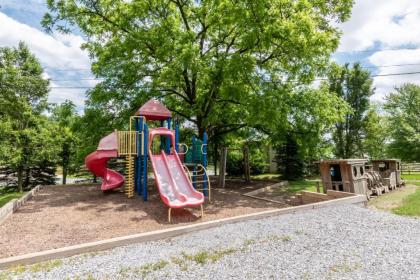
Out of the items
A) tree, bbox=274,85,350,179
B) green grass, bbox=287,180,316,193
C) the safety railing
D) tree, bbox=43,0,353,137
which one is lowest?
green grass, bbox=287,180,316,193

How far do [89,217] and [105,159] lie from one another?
329 cm

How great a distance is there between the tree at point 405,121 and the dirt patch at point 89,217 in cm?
2150

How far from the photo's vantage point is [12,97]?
10.0 m

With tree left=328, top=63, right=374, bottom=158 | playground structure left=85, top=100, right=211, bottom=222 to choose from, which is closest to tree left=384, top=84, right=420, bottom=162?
tree left=328, top=63, right=374, bottom=158

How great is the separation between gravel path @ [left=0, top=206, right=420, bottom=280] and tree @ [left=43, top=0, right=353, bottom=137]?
16.5 feet

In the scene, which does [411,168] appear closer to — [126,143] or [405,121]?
[405,121]

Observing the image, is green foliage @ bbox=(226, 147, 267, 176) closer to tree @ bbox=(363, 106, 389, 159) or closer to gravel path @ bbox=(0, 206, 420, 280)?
→ tree @ bbox=(363, 106, 389, 159)

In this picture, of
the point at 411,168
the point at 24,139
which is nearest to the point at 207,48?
the point at 24,139

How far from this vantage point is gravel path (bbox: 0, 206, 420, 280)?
3.64 m

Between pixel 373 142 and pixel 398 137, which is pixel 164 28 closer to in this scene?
pixel 373 142

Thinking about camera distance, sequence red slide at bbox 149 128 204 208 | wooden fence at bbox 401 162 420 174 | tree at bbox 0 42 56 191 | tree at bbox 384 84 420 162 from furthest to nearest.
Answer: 1. tree at bbox 384 84 420 162
2. wooden fence at bbox 401 162 420 174
3. tree at bbox 0 42 56 191
4. red slide at bbox 149 128 204 208

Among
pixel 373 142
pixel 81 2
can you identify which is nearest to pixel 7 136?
pixel 81 2

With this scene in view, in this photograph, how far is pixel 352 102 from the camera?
776 inches

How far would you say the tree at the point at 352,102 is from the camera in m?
19.5
